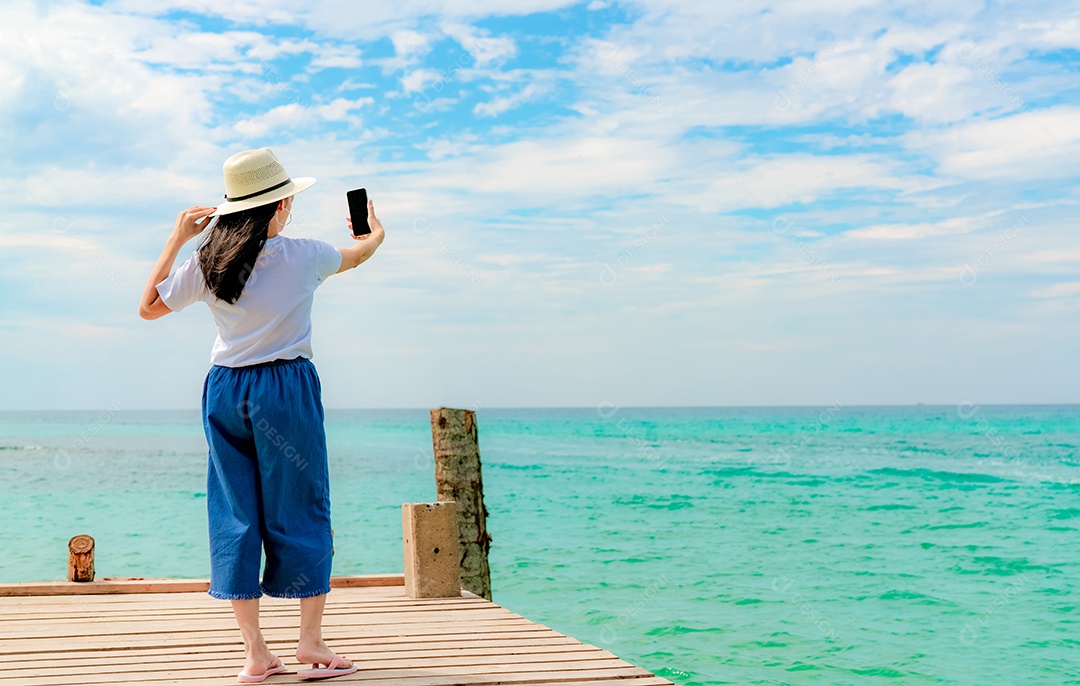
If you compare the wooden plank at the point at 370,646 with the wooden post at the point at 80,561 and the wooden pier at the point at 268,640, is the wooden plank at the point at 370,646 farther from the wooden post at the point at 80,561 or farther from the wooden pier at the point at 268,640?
the wooden post at the point at 80,561

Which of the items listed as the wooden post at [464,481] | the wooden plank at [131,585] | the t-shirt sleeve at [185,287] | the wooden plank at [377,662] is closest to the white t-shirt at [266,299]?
the t-shirt sleeve at [185,287]

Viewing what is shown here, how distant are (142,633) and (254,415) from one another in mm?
1913

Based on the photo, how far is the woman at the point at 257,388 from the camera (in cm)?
373

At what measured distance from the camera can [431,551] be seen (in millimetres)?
5961

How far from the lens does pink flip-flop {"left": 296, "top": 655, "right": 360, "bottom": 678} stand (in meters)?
3.91

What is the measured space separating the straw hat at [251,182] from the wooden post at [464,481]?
12.7 feet

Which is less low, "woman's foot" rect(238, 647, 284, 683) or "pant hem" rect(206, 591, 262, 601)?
"pant hem" rect(206, 591, 262, 601)

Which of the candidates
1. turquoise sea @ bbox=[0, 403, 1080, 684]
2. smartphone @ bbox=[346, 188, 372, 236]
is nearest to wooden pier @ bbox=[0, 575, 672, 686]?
smartphone @ bbox=[346, 188, 372, 236]

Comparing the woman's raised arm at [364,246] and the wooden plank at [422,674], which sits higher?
the woman's raised arm at [364,246]

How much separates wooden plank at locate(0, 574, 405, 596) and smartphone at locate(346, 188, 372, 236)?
10.1 ft

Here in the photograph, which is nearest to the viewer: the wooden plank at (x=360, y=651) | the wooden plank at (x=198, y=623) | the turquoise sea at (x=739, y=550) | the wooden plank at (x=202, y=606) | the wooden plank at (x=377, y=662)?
the wooden plank at (x=377, y=662)

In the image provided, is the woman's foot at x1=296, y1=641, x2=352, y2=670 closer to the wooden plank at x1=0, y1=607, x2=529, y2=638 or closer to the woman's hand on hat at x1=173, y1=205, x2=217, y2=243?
the wooden plank at x1=0, y1=607, x2=529, y2=638

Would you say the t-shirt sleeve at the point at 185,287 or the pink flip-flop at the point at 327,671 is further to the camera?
the pink flip-flop at the point at 327,671

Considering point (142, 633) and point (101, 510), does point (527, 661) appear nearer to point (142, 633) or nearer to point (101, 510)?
point (142, 633)
